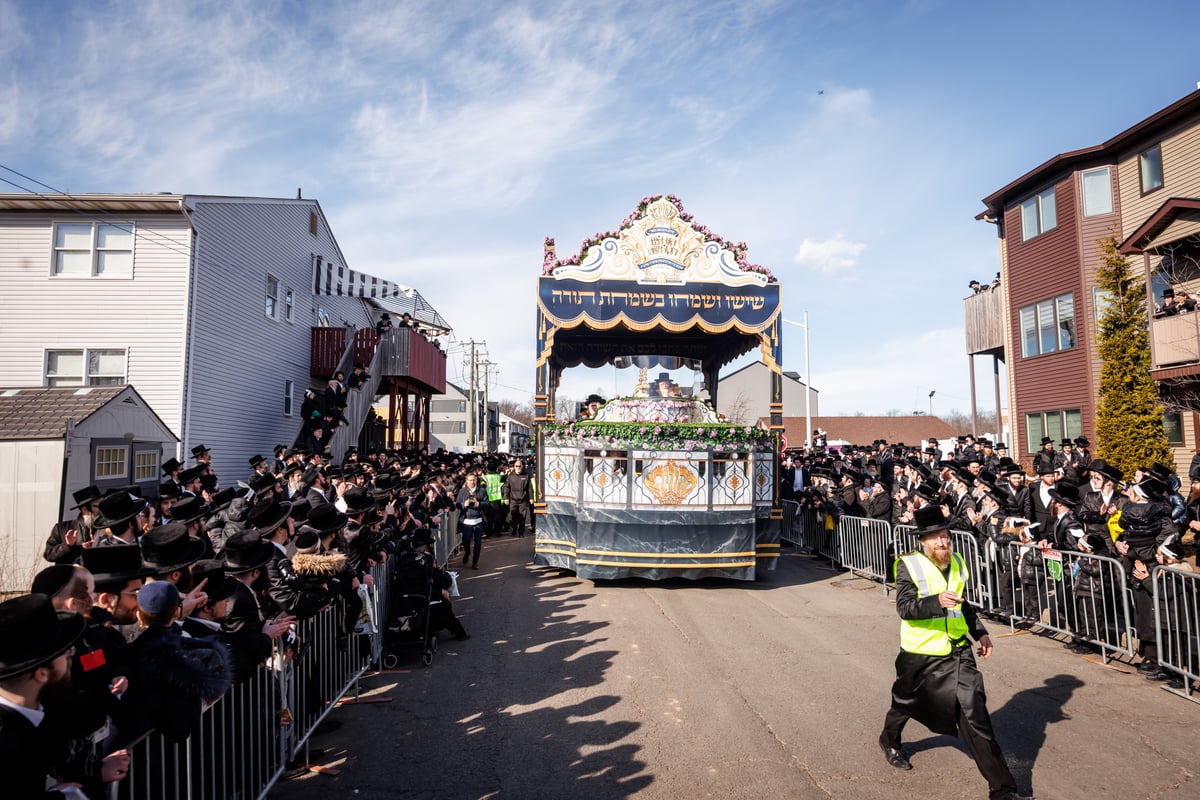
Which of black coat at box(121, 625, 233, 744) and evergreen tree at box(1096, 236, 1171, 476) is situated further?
evergreen tree at box(1096, 236, 1171, 476)

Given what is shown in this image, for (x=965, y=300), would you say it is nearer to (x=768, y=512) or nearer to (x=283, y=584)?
(x=768, y=512)

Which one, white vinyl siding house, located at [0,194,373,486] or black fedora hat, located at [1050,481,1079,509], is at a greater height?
white vinyl siding house, located at [0,194,373,486]

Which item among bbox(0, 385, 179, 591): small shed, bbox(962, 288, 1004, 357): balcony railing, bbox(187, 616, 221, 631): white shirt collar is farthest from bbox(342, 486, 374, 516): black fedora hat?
bbox(962, 288, 1004, 357): balcony railing

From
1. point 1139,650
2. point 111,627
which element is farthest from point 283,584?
point 1139,650

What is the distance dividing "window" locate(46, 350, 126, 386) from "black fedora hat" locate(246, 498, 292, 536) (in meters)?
13.3

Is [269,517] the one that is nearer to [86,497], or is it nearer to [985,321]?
[86,497]

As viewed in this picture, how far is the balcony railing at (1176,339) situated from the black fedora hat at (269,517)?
61.6ft

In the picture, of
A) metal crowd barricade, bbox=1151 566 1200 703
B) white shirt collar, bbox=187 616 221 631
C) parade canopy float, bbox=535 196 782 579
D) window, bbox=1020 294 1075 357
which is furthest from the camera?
window, bbox=1020 294 1075 357

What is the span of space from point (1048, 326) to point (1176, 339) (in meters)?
5.94

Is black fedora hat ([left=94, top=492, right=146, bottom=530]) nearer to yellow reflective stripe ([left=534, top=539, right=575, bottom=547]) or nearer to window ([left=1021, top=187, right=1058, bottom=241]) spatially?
yellow reflective stripe ([left=534, top=539, right=575, bottom=547])

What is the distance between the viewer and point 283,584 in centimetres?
570

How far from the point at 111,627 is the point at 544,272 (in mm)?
11248

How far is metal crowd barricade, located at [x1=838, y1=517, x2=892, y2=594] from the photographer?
38.1ft

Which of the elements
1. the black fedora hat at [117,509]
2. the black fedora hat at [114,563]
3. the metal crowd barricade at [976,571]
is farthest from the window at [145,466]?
the metal crowd barricade at [976,571]
